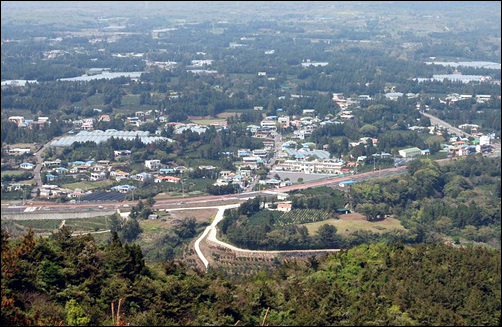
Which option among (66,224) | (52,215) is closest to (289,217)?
(66,224)

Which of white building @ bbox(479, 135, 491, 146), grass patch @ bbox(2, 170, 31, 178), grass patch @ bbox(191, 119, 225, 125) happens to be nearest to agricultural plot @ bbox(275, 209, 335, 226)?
grass patch @ bbox(2, 170, 31, 178)

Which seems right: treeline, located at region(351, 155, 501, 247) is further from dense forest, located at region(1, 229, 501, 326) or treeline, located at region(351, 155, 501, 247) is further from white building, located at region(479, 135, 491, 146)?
dense forest, located at region(1, 229, 501, 326)

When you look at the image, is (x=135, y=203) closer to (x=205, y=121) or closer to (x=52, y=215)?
(x=52, y=215)

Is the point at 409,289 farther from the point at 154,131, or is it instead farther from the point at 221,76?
the point at 221,76

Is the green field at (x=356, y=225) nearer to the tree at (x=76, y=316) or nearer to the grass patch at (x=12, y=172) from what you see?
the grass patch at (x=12, y=172)

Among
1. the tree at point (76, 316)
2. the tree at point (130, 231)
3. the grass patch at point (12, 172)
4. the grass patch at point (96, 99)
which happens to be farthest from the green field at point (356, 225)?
the grass patch at point (96, 99)

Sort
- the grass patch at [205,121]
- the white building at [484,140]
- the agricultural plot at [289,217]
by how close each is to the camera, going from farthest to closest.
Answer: the grass patch at [205,121], the white building at [484,140], the agricultural plot at [289,217]

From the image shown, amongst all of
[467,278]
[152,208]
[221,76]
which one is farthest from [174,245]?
[221,76]
